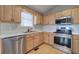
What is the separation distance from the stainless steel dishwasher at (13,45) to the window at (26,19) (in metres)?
0.26

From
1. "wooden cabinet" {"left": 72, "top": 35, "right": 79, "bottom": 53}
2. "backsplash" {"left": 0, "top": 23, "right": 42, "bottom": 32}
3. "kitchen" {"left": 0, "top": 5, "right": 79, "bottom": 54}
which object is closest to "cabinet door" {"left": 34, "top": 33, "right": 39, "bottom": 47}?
"kitchen" {"left": 0, "top": 5, "right": 79, "bottom": 54}

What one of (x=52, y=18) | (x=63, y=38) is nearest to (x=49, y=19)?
(x=52, y=18)

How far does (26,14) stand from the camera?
157 cm

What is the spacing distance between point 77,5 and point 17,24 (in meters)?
1.07

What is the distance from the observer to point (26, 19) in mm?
1583

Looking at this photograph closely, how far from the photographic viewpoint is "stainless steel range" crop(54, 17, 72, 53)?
5.09 feet

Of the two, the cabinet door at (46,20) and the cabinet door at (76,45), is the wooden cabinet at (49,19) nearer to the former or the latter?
the cabinet door at (46,20)

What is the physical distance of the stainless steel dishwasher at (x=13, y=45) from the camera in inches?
57.9

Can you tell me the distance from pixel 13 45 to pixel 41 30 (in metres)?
0.55

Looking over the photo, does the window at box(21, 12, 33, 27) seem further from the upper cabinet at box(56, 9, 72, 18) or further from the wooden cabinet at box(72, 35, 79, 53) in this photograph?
the wooden cabinet at box(72, 35, 79, 53)

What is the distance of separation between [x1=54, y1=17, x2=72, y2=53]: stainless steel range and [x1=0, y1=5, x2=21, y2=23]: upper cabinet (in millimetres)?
742
